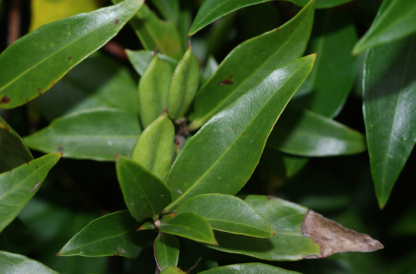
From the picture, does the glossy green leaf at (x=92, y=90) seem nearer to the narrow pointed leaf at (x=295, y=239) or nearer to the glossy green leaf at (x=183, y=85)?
the glossy green leaf at (x=183, y=85)

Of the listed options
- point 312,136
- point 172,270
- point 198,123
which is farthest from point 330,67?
point 172,270

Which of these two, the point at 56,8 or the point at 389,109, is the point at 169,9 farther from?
the point at 389,109

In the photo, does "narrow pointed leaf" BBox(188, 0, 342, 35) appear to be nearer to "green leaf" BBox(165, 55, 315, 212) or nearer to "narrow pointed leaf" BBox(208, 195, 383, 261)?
"green leaf" BBox(165, 55, 315, 212)

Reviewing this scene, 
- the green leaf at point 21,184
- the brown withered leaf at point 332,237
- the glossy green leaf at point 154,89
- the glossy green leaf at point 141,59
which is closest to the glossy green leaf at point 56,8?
the glossy green leaf at point 141,59

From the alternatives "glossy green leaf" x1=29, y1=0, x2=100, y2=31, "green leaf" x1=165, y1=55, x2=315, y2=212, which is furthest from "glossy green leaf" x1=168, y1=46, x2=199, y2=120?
"glossy green leaf" x1=29, y1=0, x2=100, y2=31

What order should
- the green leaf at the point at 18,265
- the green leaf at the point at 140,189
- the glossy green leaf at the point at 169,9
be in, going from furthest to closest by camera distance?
the glossy green leaf at the point at 169,9, the green leaf at the point at 18,265, the green leaf at the point at 140,189

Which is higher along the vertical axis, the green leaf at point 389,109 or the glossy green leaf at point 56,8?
the glossy green leaf at point 56,8

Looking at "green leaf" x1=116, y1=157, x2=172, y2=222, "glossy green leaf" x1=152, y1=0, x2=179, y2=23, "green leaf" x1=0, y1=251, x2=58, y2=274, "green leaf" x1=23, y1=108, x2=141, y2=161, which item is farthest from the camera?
"glossy green leaf" x1=152, y1=0, x2=179, y2=23
